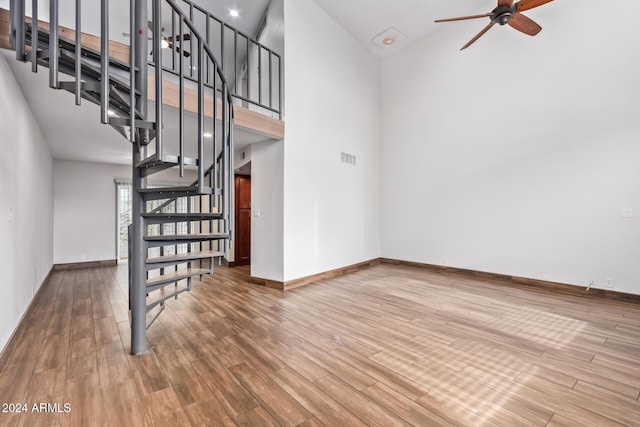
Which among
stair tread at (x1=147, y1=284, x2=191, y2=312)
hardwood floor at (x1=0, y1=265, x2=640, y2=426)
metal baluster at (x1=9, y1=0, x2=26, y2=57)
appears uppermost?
metal baluster at (x1=9, y1=0, x2=26, y2=57)

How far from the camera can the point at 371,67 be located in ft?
20.5

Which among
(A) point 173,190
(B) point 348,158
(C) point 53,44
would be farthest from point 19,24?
(B) point 348,158

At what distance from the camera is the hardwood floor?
1601 millimetres

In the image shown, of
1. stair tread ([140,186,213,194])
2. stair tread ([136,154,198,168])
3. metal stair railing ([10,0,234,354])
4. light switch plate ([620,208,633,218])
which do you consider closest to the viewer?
metal stair railing ([10,0,234,354])

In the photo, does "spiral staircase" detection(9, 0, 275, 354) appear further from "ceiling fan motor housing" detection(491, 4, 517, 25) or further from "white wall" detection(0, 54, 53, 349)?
"ceiling fan motor housing" detection(491, 4, 517, 25)

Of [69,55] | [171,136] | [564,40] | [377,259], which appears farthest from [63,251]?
[564,40]

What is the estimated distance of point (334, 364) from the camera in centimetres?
211

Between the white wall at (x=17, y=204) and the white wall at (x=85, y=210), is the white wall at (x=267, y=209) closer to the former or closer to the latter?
the white wall at (x=17, y=204)

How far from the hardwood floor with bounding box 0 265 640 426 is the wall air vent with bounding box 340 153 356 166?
2786 millimetres

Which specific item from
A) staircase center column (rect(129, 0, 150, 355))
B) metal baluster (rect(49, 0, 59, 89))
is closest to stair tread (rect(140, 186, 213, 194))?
staircase center column (rect(129, 0, 150, 355))

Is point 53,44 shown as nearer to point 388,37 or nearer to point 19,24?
point 19,24

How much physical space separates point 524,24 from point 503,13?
539 mm

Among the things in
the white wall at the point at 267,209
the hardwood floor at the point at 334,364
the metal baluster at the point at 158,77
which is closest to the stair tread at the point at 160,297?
the hardwood floor at the point at 334,364

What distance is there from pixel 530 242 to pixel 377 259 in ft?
9.43
